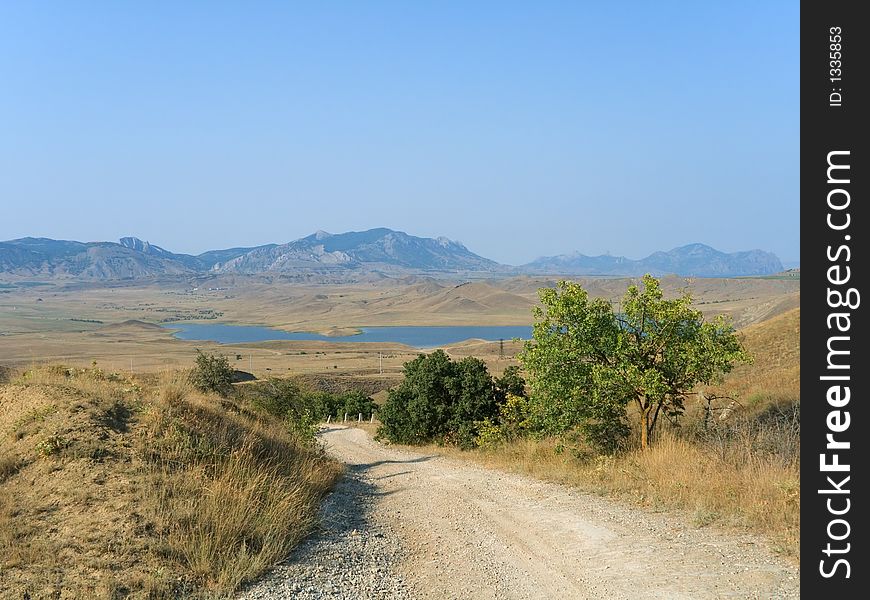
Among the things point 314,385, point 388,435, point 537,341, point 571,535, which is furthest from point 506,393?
point 314,385

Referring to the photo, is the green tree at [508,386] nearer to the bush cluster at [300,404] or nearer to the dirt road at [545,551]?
the bush cluster at [300,404]

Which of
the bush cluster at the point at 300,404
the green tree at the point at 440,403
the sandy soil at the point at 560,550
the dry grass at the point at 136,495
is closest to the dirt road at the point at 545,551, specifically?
the sandy soil at the point at 560,550

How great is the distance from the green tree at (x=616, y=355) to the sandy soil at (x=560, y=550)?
2666mm

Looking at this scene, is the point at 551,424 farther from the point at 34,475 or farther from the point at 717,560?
the point at 34,475

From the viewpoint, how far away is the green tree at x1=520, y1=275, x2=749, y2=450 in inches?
543

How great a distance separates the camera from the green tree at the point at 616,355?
1380cm

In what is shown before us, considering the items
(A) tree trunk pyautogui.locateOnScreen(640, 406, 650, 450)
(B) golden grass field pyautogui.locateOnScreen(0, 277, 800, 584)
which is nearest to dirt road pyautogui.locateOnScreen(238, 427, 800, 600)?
(B) golden grass field pyautogui.locateOnScreen(0, 277, 800, 584)

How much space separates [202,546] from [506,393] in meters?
18.7

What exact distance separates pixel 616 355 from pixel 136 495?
31.0 ft

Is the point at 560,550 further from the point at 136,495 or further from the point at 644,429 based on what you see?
the point at 644,429
